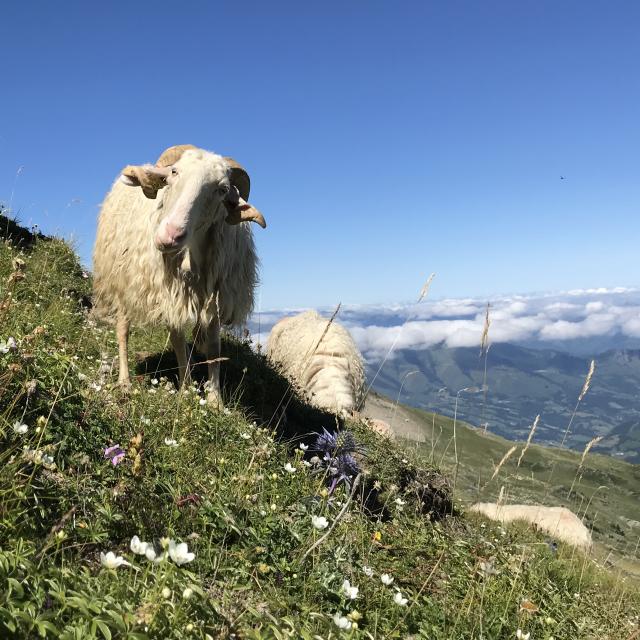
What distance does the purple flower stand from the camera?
10.4 feet

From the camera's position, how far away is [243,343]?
10.8m

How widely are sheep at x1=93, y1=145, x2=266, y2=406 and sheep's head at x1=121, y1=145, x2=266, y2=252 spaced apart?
0.01m

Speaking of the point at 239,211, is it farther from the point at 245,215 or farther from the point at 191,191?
the point at 191,191

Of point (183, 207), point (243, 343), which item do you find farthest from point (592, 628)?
point (243, 343)

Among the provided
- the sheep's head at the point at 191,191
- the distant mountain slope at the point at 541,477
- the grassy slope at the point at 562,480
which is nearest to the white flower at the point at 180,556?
the sheep's head at the point at 191,191

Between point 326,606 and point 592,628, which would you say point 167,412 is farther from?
point 592,628

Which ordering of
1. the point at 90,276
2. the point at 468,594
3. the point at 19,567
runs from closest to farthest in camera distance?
the point at 19,567, the point at 468,594, the point at 90,276

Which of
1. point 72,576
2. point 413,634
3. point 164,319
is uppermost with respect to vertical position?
point 164,319

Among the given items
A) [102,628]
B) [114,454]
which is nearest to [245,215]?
[114,454]

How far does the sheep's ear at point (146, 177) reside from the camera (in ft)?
22.0

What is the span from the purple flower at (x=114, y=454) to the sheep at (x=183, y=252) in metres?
2.90

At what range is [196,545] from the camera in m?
2.90

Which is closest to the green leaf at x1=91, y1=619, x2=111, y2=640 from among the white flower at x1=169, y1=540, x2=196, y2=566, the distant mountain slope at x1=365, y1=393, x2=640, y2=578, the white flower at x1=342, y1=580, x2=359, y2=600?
the white flower at x1=169, y1=540, x2=196, y2=566

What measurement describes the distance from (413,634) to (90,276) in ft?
35.6
